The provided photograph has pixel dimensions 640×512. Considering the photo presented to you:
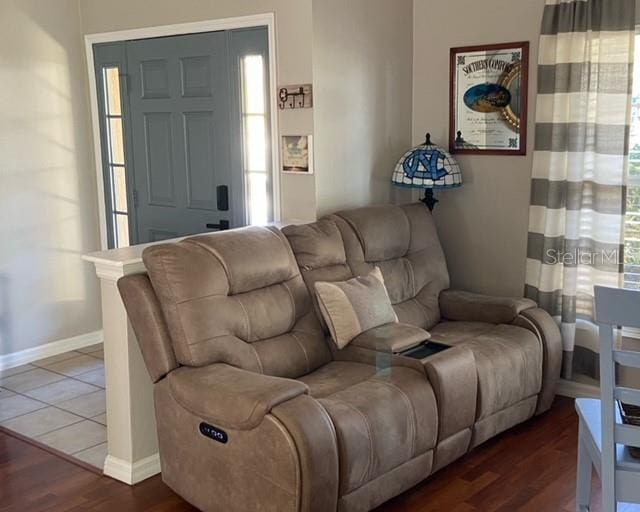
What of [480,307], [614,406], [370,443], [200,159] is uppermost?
[200,159]

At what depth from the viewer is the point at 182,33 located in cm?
444

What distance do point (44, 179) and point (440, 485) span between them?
3.15 meters

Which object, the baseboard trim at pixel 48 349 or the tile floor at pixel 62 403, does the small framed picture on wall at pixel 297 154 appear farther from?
the baseboard trim at pixel 48 349

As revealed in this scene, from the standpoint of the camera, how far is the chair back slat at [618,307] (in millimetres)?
2066

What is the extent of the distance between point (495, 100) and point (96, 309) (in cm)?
300

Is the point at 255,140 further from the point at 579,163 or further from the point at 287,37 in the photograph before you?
the point at 579,163

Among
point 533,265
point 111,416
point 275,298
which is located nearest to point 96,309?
point 111,416

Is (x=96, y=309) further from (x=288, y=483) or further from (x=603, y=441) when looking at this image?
(x=603, y=441)

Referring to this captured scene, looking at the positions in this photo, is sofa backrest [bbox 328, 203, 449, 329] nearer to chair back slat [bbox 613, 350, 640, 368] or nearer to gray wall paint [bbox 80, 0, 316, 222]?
gray wall paint [bbox 80, 0, 316, 222]

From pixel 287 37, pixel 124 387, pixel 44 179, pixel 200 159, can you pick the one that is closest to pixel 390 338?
pixel 124 387

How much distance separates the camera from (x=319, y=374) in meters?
3.29

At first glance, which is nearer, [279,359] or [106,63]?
[279,359]

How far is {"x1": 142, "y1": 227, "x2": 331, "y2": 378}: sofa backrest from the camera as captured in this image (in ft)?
9.73

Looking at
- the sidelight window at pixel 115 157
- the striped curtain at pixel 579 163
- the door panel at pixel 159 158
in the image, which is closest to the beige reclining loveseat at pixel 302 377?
the striped curtain at pixel 579 163
